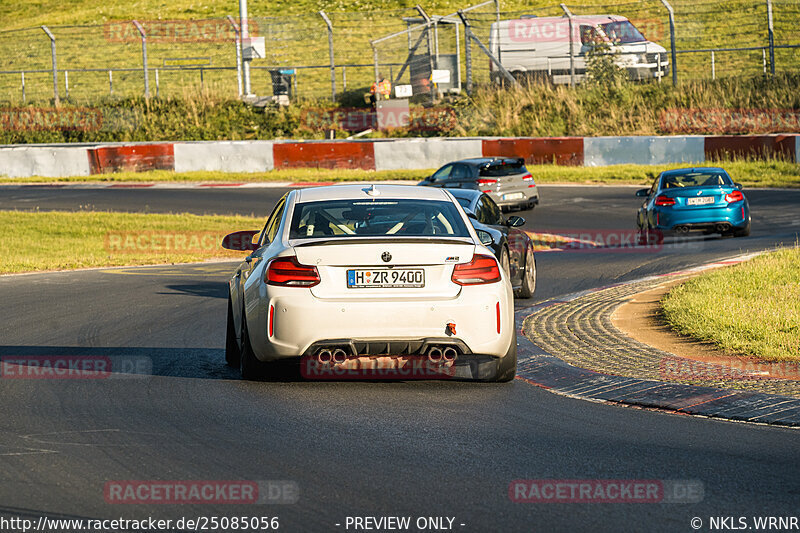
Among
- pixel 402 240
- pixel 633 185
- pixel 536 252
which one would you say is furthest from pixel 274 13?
pixel 402 240

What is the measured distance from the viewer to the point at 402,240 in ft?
26.7

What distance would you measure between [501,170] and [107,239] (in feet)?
29.7

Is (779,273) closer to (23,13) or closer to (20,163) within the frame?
(20,163)

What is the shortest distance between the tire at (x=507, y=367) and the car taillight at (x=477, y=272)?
56 cm

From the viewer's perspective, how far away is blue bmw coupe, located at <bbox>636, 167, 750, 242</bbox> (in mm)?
20578

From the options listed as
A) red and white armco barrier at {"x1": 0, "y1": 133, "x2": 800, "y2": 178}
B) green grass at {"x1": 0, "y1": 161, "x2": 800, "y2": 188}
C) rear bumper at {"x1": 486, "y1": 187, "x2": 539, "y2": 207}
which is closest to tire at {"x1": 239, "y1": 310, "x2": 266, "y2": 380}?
rear bumper at {"x1": 486, "y1": 187, "x2": 539, "y2": 207}

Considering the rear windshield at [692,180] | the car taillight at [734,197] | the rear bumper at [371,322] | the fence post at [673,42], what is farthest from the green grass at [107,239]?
the fence post at [673,42]

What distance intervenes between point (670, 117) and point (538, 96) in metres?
4.90

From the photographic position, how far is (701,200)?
67.9 feet

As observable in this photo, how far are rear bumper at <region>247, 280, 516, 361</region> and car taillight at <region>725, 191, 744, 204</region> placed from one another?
44.2ft

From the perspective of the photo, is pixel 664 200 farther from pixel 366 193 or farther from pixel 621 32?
pixel 621 32

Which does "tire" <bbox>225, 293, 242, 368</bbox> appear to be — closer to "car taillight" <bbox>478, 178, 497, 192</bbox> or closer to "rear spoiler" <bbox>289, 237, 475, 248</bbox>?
"rear spoiler" <bbox>289, 237, 475, 248</bbox>

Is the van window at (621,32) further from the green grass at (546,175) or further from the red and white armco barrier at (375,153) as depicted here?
the green grass at (546,175)

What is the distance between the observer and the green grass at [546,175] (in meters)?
29.7
